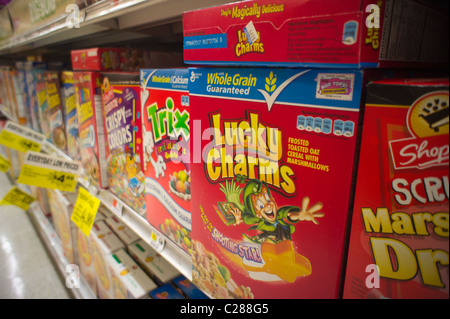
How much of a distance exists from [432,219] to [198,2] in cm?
73

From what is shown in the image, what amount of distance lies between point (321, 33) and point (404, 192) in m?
0.23

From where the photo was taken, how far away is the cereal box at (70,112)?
1.40 meters

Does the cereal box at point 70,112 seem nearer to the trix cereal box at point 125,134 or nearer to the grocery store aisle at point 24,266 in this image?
the trix cereal box at point 125,134

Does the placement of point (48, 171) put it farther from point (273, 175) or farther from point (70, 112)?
point (273, 175)

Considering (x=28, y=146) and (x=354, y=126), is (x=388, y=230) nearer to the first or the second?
(x=354, y=126)

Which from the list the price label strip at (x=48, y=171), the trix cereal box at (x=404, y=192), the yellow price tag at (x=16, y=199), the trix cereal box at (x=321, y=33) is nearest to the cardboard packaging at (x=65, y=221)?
the yellow price tag at (x=16, y=199)

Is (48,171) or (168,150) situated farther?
(48,171)

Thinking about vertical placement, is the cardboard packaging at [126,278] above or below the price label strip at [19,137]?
below

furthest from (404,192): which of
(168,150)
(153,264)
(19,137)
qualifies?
(19,137)

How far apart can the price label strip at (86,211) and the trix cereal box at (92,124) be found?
7 centimetres

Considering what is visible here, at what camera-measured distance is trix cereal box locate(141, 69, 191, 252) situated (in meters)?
0.70

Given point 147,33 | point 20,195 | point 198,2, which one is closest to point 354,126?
point 198,2

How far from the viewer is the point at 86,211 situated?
1.25 metres

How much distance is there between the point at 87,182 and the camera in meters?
1.36
